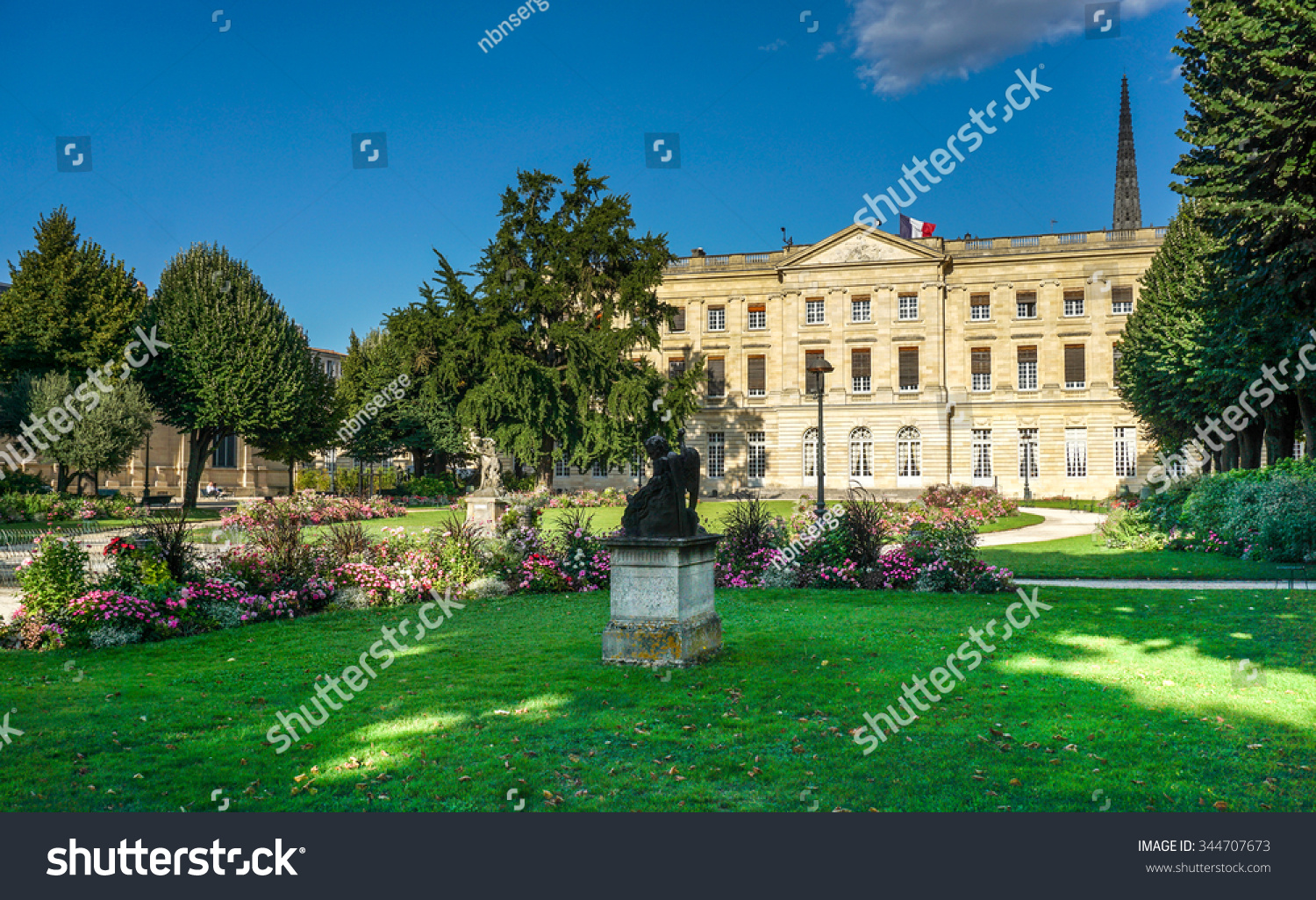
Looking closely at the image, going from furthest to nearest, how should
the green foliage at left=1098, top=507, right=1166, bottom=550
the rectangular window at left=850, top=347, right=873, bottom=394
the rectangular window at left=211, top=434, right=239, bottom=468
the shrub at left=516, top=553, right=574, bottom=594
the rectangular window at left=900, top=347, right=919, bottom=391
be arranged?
the rectangular window at left=211, top=434, right=239, bottom=468 → the rectangular window at left=850, top=347, right=873, bottom=394 → the rectangular window at left=900, top=347, right=919, bottom=391 → the green foliage at left=1098, top=507, right=1166, bottom=550 → the shrub at left=516, top=553, right=574, bottom=594

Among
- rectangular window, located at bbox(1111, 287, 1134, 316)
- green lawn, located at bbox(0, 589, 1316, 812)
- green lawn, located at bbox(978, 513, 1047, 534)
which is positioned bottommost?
green lawn, located at bbox(0, 589, 1316, 812)

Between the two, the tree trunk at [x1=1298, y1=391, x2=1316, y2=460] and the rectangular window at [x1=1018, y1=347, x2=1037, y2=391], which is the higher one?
the rectangular window at [x1=1018, y1=347, x2=1037, y2=391]

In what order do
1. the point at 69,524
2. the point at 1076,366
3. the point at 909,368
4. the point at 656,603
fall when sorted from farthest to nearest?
the point at 909,368
the point at 1076,366
the point at 69,524
the point at 656,603

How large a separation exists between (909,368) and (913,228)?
7.98 meters

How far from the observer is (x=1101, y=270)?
149 ft

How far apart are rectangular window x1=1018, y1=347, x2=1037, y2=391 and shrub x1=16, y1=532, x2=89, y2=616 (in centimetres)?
4632

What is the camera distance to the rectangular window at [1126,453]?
147ft

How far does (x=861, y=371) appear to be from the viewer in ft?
159

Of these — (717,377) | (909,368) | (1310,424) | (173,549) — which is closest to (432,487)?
(717,377)

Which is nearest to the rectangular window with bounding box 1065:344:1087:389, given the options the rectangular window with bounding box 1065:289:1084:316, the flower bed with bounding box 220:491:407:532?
the rectangular window with bounding box 1065:289:1084:316

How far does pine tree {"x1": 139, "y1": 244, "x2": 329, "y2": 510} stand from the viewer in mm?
31391

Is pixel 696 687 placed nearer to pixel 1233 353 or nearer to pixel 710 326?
pixel 1233 353

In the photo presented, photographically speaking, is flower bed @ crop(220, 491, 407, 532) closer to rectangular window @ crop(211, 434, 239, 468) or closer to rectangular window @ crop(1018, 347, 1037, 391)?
rectangular window @ crop(211, 434, 239, 468)

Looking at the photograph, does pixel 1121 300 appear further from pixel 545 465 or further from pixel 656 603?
pixel 656 603
